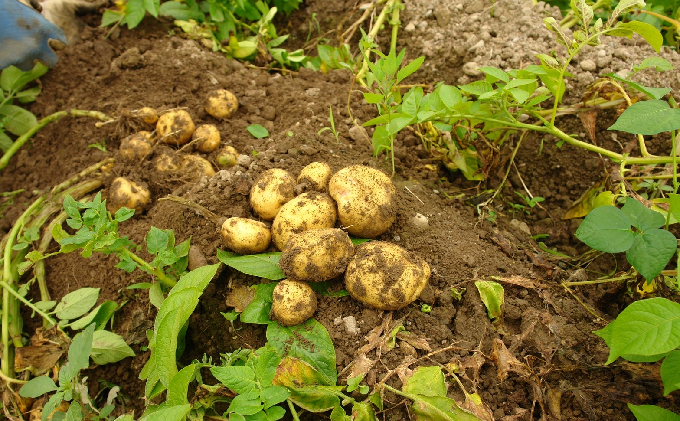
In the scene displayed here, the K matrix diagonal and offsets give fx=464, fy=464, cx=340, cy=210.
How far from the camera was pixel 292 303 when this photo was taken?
1326 mm

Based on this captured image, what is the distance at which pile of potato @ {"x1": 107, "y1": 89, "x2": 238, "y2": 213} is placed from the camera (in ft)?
6.31

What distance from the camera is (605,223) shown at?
1.23m

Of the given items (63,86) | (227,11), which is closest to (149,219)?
(63,86)

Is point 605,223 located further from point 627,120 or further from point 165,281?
point 165,281

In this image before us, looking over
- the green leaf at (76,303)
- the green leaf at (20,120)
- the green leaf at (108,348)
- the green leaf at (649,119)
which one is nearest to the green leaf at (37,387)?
the green leaf at (108,348)

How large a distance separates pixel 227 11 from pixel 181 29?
28cm

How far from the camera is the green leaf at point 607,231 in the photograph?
1.19 metres

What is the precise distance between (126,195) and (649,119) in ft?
5.94

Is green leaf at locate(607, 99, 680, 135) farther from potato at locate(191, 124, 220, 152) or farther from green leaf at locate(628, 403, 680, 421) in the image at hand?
potato at locate(191, 124, 220, 152)

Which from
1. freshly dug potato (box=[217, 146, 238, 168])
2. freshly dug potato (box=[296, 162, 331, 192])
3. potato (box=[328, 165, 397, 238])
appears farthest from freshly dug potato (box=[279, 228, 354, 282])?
freshly dug potato (box=[217, 146, 238, 168])

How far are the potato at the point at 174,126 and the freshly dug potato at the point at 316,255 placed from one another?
0.99m

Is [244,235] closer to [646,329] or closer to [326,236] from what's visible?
[326,236]

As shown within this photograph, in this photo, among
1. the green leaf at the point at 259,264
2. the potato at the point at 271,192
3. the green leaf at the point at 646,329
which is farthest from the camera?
the potato at the point at 271,192

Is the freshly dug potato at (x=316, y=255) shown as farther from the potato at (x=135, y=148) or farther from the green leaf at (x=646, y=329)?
the potato at (x=135, y=148)
